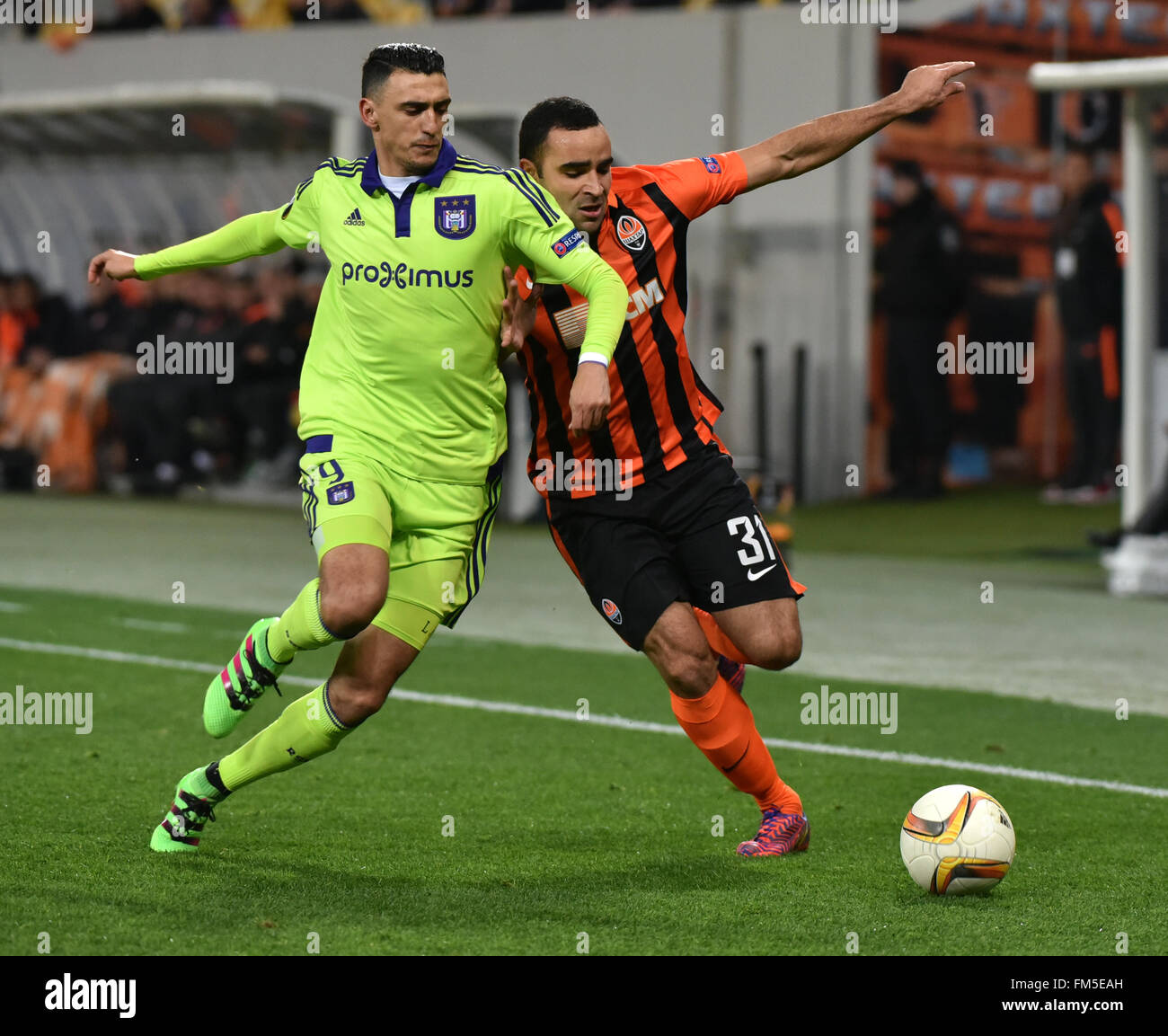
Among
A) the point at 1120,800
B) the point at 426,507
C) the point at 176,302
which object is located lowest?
the point at 1120,800

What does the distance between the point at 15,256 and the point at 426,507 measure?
62.1 feet

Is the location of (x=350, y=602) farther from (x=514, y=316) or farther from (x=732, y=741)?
(x=732, y=741)

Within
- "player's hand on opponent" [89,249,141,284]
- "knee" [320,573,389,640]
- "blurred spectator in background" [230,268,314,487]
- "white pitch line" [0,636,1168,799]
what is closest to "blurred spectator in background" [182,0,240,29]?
"blurred spectator in background" [230,268,314,487]

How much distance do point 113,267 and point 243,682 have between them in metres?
1.25

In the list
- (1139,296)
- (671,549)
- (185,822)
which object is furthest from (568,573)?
(185,822)

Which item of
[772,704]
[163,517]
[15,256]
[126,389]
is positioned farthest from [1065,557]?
[15,256]

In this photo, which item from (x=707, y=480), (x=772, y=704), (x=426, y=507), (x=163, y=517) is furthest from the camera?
(x=163, y=517)

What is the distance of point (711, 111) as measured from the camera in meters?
18.8

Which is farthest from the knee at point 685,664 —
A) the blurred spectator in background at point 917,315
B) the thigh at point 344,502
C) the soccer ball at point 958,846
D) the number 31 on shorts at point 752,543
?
the blurred spectator in background at point 917,315

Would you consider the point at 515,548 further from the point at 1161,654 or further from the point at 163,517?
the point at 1161,654

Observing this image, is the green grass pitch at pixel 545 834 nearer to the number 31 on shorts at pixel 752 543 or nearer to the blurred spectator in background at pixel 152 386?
the number 31 on shorts at pixel 752 543

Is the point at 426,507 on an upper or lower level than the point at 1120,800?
upper

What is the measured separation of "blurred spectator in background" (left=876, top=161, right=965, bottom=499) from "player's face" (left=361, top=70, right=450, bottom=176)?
13.1 meters
